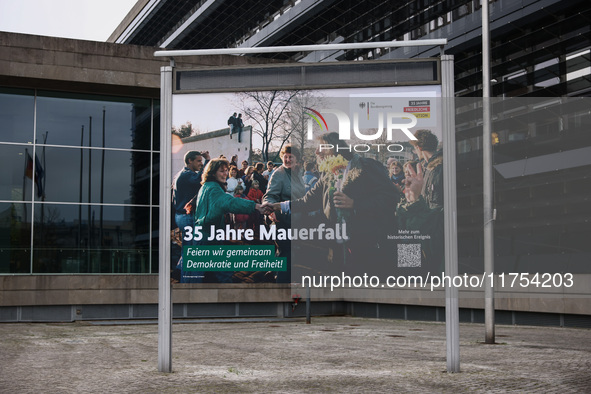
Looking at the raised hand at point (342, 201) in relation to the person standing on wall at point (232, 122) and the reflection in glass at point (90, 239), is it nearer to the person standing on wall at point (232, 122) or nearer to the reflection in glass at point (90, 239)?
the person standing on wall at point (232, 122)

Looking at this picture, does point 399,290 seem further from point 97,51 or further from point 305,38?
point 305,38

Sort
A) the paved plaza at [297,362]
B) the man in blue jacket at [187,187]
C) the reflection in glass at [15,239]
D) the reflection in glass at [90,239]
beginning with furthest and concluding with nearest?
the reflection in glass at [90,239] → the reflection in glass at [15,239] → the man in blue jacket at [187,187] → the paved plaza at [297,362]

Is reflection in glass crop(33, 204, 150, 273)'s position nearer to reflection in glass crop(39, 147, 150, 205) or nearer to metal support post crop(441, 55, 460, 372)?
reflection in glass crop(39, 147, 150, 205)

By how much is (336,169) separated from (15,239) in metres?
18.9

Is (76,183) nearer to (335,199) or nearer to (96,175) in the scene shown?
(96,175)

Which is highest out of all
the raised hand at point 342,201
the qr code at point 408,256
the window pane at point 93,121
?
the window pane at point 93,121

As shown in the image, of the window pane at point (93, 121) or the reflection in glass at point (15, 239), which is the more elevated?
the window pane at point (93, 121)

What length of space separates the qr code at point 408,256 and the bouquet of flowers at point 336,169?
38.5 inches

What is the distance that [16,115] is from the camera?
2694 cm

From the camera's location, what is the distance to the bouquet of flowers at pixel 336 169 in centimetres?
1048

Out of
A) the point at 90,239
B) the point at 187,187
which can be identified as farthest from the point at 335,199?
the point at 90,239

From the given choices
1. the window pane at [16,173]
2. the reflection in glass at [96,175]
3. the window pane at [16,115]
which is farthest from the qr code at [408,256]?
the window pane at [16,115]

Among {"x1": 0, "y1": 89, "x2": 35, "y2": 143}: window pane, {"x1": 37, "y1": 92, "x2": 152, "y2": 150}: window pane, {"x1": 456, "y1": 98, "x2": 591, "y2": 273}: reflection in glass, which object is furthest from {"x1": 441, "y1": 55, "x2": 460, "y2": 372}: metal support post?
{"x1": 0, "y1": 89, "x2": 35, "y2": 143}: window pane

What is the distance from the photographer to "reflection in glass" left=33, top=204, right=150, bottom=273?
87.4 feet
